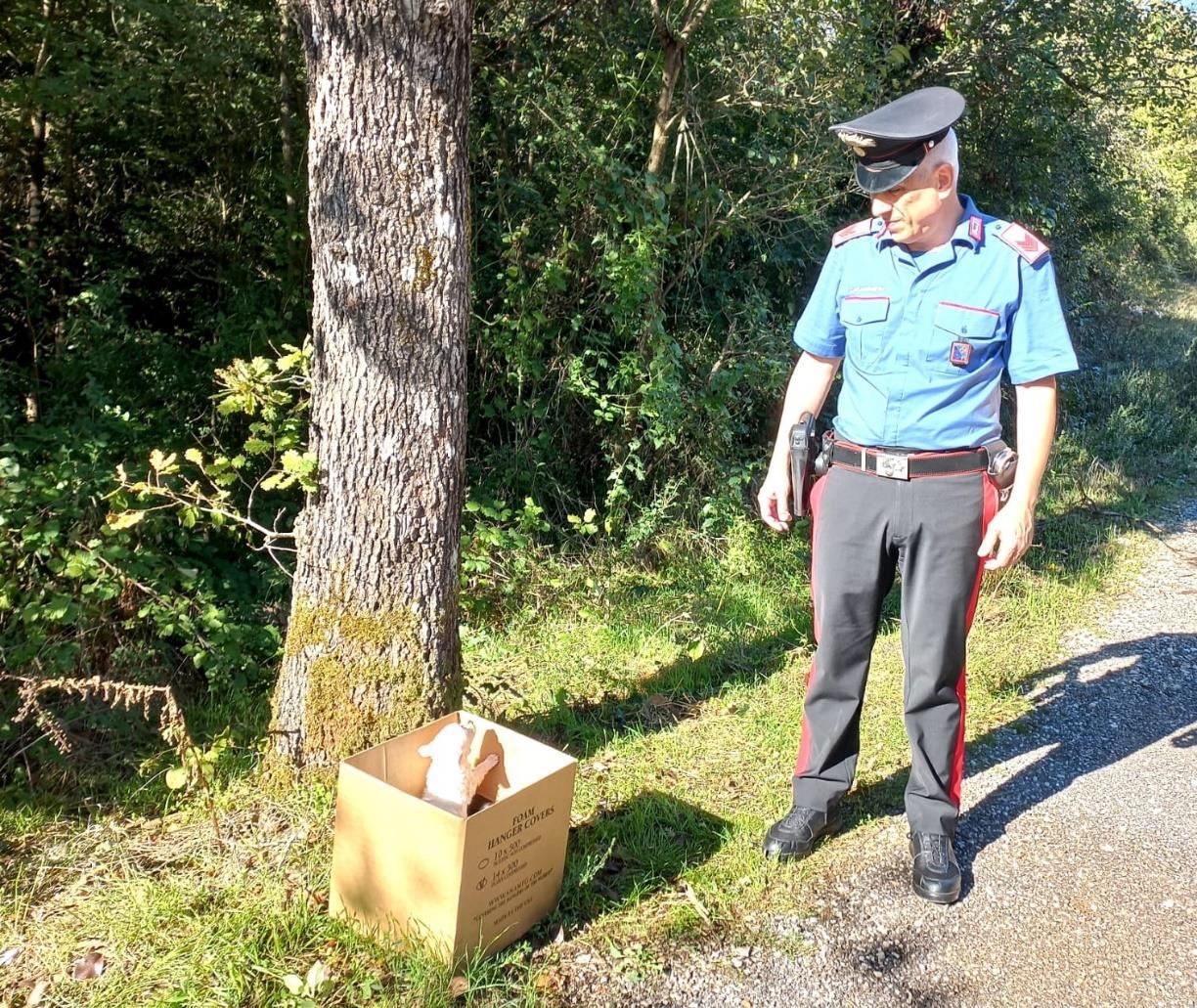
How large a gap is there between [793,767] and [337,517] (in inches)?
76.0

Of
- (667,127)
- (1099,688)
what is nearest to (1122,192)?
(667,127)

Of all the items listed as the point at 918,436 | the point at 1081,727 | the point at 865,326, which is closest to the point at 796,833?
the point at 918,436

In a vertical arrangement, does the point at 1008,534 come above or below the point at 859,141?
below

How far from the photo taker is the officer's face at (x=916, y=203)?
9.21ft

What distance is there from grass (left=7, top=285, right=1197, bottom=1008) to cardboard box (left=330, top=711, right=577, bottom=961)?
7 centimetres

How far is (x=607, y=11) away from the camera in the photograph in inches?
231

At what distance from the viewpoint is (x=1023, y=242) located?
2846mm

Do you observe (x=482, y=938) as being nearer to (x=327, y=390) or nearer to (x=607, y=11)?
(x=327, y=390)

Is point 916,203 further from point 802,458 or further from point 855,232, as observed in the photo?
point 802,458

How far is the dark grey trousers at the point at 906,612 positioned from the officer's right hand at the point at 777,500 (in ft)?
0.32

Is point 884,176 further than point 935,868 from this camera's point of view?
No

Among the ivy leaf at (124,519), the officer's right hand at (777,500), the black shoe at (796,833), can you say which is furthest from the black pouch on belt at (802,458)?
the ivy leaf at (124,519)

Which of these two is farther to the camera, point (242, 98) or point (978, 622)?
point (242, 98)

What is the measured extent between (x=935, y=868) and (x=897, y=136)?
85.3 inches
